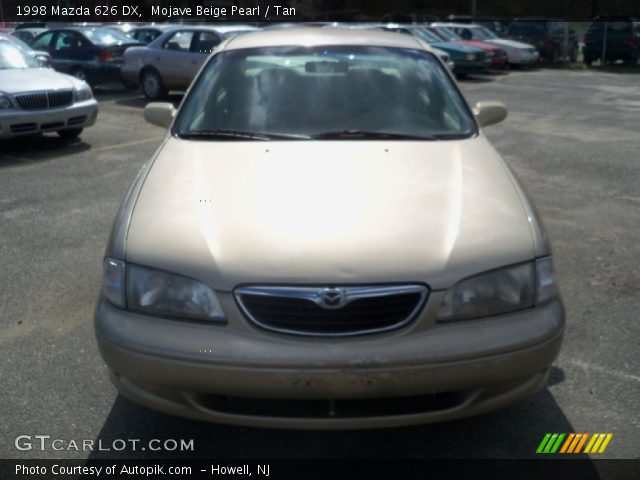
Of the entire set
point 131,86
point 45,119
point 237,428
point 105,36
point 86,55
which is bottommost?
point 237,428

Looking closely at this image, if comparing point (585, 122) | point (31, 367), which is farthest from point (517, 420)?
point (585, 122)

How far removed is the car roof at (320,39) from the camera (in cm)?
462

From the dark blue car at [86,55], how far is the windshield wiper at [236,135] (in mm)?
12911

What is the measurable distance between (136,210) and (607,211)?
487 centimetres

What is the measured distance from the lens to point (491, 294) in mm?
2799

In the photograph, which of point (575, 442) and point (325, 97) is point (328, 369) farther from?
point (325, 97)

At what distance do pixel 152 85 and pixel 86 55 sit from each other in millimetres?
2285

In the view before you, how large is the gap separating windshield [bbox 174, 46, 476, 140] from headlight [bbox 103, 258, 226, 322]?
1.27 meters

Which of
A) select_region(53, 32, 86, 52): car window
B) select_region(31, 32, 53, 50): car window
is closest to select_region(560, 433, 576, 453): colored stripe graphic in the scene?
select_region(53, 32, 86, 52): car window

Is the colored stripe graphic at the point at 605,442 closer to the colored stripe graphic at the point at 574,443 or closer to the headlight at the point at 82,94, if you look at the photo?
the colored stripe graphic at the point at 574,443

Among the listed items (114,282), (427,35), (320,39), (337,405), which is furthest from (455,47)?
(337,405)

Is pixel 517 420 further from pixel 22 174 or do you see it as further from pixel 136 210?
pixel 22 174

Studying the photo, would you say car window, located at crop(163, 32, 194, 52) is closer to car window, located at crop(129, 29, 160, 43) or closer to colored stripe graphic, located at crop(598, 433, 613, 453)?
car window, located at crop(129, 29, 160, 43)

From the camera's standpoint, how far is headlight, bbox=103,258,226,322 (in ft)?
9.00
